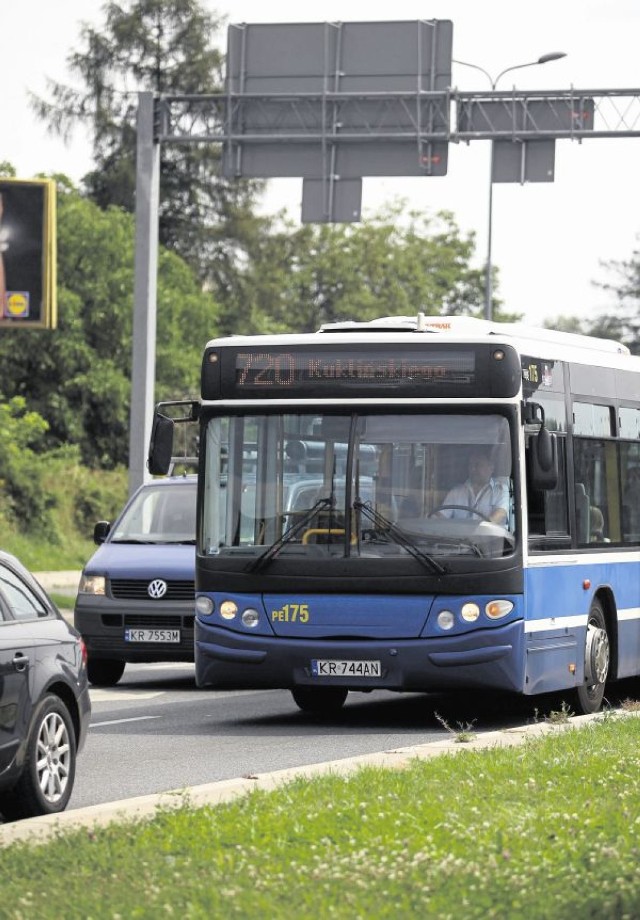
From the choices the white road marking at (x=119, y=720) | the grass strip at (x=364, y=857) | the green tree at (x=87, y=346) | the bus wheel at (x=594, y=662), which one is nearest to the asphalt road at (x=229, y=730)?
the white road marking at (x=119, y=720)

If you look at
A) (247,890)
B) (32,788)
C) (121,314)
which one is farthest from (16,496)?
(247,890)

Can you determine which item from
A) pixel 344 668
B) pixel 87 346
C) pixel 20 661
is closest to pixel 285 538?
pixel 344 668

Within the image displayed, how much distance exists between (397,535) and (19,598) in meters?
4.78

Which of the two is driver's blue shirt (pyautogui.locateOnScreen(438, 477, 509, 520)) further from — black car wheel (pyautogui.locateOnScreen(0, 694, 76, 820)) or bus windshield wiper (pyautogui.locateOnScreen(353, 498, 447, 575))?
black car wheel (pyautogui.locateOnScreen(0, 694, 76, 820))

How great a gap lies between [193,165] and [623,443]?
52206mm

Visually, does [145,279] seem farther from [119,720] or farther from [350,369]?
[350,369]

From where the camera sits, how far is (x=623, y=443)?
57.8ft

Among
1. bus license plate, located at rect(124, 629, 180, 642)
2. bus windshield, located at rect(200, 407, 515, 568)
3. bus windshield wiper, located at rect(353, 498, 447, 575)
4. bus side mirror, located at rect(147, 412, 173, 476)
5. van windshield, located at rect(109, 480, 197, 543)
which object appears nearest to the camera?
bus windshield wiper, located at rect(353, 498, 447, 575)

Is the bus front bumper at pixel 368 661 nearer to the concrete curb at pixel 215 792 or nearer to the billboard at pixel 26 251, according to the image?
the concrete curb at pixel 215 792

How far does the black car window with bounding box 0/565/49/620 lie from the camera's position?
34.3 ft

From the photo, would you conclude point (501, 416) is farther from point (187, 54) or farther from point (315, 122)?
point (187, 54)

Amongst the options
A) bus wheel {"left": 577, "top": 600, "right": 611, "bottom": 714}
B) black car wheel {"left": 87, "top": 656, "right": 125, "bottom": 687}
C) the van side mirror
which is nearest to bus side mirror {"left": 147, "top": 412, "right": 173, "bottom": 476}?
bus wheel {"left": 577, "top": 600, "right": 611, "bottom": 714}

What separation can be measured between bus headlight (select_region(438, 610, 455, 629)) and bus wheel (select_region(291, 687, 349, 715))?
2145mm

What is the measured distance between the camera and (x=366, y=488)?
1499cm
